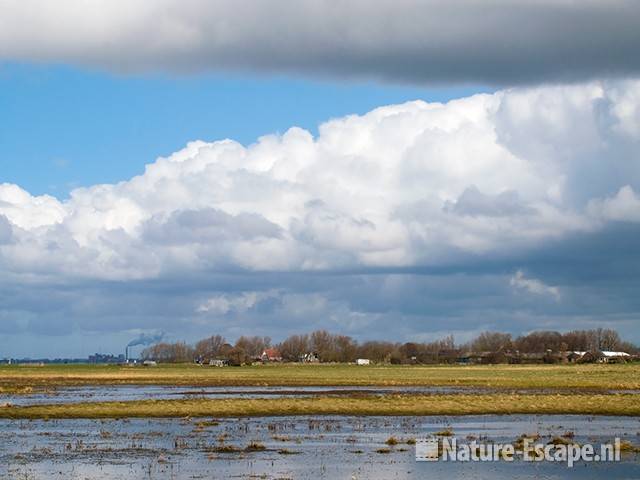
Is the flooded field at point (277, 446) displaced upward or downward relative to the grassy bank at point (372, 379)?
downward

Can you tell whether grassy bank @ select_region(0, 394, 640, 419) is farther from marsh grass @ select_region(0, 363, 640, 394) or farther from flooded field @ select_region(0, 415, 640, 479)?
marsh grass @ select_region(0, 363, 640, 394)

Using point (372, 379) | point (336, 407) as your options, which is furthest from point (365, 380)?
point (336, 407)

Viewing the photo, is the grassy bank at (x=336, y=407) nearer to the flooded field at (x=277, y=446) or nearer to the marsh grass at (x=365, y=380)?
the flooded field at (x=277, y=446)

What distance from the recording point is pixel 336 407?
5922 centimetres

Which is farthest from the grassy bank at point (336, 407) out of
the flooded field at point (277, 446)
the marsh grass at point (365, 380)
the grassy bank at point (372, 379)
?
the grassy bank at point (372, 379)

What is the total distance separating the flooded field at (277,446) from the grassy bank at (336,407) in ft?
11.4

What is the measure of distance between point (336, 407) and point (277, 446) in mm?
21250

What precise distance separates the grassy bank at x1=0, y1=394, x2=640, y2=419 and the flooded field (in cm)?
348

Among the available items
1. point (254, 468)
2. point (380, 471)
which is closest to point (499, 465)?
point (380, 471)

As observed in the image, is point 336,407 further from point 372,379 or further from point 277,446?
point 372,379

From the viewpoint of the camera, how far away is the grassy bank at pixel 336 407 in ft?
183

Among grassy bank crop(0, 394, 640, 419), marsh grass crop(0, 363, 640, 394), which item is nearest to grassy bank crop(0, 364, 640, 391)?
marsh grass crop(0, 363, 640, 394)

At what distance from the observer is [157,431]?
4528cm

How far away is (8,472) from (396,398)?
39.7 meters
